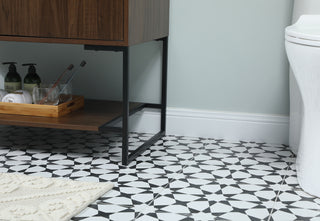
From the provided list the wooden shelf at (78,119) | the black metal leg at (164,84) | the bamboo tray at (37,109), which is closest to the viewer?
the wooden shelf at (78,119)

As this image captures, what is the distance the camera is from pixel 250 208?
146 centimetres

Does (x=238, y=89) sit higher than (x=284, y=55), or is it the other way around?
(x=284, y=55)

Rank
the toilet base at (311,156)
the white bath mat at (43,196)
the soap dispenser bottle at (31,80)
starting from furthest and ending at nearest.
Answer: the soap dispenser bottle at (31,80)
the toilet base at (311,156)
the white bath mat at (43,196)

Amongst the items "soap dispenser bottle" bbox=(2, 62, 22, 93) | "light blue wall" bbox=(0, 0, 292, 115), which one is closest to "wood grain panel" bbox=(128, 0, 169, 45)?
"light blue wall" bbox=(0, 0, 292, 115)

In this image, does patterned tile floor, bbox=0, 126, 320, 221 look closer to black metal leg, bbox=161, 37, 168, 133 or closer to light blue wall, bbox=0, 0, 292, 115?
black metal leg, bbox=161, 37, 168, 133

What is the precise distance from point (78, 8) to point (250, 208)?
887 millimetres

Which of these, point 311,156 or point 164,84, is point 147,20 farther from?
point 311,156

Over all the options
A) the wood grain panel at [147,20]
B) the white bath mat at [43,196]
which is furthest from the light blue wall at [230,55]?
the white bath mat at [43,196]

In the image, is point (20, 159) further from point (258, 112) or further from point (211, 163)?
point (258, 112)

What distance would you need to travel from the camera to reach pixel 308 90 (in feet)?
5.01

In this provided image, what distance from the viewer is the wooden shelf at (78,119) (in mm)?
1829

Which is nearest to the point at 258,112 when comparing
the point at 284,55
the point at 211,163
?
the point at 284,55

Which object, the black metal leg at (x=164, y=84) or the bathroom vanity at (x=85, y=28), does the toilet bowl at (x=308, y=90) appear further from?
the black metal leg at (x=164, y=84)

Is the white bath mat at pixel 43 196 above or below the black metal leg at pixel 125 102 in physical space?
below
